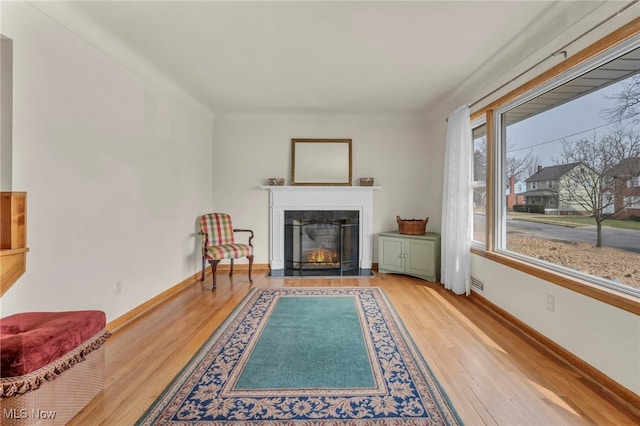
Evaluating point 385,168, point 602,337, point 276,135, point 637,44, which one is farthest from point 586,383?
point 276,135

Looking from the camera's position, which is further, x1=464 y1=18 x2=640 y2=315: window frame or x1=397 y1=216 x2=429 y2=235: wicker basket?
x1=397 y1=216 x2=429 y2=235: wicker basket

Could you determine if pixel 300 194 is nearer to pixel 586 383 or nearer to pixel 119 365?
pixel 119 365

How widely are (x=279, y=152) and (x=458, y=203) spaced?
9.36 feet

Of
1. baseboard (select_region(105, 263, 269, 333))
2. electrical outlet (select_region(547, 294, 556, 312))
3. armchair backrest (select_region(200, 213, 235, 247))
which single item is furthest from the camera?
armchair backrest (select_region(200, 213, 235, 247))

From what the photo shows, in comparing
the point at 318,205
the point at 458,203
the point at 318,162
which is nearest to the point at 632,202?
the point at 458,203

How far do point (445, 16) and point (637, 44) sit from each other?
1152 mm

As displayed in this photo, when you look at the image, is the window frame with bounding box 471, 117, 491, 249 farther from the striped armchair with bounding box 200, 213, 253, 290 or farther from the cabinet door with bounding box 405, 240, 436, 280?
the striped armchair with bounding box 200, 213, 253, 290

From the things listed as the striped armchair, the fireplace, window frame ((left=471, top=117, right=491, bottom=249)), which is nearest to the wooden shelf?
the striped armchair

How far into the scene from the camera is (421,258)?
13.7ft

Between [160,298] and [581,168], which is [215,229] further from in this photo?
A: [581,168]

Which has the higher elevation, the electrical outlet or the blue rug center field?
the electrical outlet

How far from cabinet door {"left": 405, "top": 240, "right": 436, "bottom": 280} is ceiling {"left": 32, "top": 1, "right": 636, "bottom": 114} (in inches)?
82.7

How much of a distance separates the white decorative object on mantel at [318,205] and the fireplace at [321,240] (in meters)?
0.08

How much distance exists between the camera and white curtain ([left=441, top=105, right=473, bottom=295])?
3.42 m
